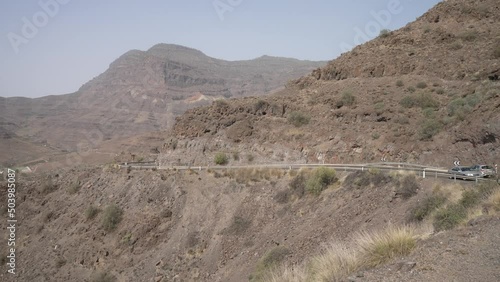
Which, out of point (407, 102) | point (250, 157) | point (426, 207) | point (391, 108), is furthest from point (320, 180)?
point (407, 102)

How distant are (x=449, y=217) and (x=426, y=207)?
12.2 feet

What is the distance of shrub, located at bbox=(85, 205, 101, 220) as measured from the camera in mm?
28438

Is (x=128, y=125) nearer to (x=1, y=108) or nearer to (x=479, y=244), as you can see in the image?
(x=1, y=108)

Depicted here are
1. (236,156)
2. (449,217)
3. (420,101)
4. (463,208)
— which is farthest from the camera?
(420,101)

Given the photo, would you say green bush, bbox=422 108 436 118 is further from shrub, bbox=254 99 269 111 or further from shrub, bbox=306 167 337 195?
shrub, bbox=254 99 269 111

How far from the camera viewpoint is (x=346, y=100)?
3541cm

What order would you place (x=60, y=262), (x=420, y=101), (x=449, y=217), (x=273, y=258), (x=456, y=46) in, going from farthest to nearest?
(x=456, y=46) < (x=420, y=101) < (x=60, y=262) < (x=273, y=258) < (x=449, y=217)

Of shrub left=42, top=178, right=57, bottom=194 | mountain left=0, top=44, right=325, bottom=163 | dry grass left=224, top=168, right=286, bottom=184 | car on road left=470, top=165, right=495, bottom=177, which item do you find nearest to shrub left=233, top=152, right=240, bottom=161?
dry grass left=224, top=168, right=286, bottom=184

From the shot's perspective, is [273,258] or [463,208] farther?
[273,258]

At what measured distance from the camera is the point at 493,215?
29.7 feet

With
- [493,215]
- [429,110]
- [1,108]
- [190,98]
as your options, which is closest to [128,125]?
[190,98]

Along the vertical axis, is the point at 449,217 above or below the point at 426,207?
above

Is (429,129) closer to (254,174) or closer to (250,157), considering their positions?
(254,174)

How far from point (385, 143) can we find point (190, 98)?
157 m
